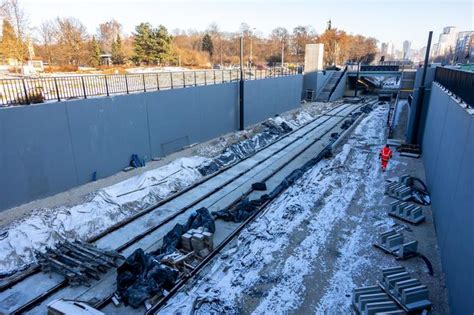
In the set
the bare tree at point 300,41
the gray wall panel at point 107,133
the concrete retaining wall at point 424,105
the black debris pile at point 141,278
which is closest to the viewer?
the black debris pile at point 141,278

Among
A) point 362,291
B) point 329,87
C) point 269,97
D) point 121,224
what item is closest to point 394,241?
point 362,291

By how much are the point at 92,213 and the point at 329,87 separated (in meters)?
38.5

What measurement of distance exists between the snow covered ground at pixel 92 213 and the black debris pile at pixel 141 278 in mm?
2799

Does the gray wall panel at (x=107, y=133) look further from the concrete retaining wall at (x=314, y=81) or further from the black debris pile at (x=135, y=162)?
the concrete retaining wall at (x=314, y=81)

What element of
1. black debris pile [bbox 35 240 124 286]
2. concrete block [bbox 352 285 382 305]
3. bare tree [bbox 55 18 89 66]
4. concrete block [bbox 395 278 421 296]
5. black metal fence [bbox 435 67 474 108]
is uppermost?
bare tree [bbox 55 18 89 66]

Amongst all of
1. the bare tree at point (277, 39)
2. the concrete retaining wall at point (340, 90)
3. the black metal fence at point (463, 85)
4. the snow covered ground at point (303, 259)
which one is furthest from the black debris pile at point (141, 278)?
the bare tree at point (277, 39)

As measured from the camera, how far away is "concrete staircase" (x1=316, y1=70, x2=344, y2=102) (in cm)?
4012

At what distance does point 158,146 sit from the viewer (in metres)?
15.8

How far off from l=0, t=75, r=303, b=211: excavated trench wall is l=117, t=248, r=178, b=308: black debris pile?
5.82 meters

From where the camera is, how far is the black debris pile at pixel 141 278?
660 centimetres

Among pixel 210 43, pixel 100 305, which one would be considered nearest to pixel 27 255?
pixel 100 305

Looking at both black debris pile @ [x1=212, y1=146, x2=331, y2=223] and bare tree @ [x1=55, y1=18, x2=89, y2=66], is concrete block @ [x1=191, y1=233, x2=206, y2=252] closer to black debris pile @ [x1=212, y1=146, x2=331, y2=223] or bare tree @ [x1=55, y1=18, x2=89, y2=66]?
black debris pile @ [x1=212, y1=146, x2=331, y2=223]

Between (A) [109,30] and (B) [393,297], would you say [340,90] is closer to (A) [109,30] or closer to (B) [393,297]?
(B) [393,297]

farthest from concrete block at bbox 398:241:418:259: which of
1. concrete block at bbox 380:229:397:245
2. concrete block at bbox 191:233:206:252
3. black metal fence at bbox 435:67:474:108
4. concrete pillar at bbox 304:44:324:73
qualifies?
concrete pillar at bbox 304:44:324:73
